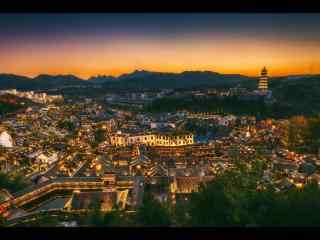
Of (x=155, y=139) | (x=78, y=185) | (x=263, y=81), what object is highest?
(x=263, y=81)

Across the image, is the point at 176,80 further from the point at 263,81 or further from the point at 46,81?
the point at 46,81

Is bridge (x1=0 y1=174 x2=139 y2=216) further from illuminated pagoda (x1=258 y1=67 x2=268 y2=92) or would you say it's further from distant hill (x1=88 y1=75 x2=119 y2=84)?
illuminated pagoda (x1=258 y1=67 x2=268 y2=92)

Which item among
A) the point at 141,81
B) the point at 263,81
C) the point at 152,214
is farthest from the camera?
the point at 141,81

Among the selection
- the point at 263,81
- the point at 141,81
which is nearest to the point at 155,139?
the point at 141,81

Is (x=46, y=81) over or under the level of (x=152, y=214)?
over

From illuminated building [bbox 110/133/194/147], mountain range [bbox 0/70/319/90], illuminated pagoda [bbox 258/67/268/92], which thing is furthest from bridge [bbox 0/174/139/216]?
illuminated pagoda [bbox 258/67/268/92]

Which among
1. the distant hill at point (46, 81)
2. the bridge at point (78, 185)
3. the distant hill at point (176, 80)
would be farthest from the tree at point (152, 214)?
the distant hill at point (46, 81)

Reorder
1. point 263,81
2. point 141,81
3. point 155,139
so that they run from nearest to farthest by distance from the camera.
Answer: point 263,81 < point 141,81 < point 155,139

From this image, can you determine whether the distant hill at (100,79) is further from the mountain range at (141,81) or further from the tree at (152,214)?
the tree at (152,214)
